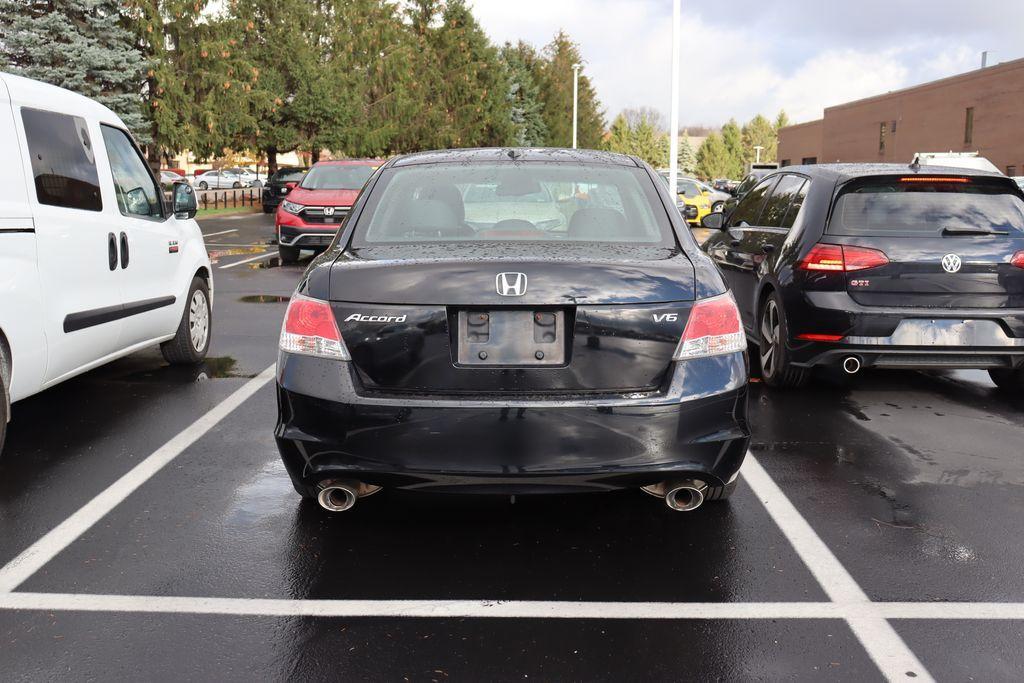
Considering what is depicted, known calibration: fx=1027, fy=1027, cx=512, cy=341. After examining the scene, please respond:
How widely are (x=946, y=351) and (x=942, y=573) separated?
108 inches

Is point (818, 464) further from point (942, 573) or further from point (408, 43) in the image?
point (408, 43)

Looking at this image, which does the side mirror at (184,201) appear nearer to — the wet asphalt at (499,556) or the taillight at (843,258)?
the wet asphalt at (499,556)

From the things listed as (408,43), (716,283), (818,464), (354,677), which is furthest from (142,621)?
(408,43)

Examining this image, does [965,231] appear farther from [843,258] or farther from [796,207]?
[796,207]

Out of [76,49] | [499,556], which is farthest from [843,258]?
[76,49]

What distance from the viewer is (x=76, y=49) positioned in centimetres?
2819

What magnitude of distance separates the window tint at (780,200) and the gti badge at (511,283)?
431 centimetres

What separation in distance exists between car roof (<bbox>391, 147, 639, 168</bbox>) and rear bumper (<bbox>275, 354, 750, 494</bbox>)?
141 centimetres

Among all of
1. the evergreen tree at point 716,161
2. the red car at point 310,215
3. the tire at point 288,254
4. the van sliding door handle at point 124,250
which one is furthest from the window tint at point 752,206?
the evergreen tree at point 716,161

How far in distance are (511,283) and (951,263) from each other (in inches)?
151

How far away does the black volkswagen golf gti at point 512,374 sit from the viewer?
3.63 m

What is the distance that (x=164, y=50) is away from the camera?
32.8 meters

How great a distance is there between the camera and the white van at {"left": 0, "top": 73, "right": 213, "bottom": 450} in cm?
520

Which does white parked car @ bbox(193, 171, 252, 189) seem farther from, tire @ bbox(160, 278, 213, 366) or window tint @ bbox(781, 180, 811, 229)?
window tint @ bbox(781, 180, 811, 229)
